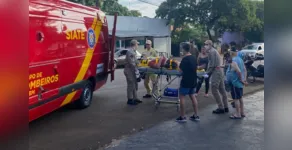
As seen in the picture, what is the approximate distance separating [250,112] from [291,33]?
22.9ft

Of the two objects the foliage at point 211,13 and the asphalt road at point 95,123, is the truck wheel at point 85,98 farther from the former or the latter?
the foliage at point 211,13

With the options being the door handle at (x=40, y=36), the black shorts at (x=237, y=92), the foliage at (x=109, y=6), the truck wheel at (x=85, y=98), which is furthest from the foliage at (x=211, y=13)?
the door handle at (x=40, y=36)

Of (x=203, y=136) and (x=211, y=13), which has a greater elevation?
(x=211, y=13)

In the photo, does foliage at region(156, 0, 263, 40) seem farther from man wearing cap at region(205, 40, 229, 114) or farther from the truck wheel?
man wearing cap at region(205, 40, 229, 114)

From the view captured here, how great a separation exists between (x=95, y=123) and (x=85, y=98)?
57.8 inches

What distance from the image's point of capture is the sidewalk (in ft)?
17.5

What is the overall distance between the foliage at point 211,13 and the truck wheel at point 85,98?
100.0 feet


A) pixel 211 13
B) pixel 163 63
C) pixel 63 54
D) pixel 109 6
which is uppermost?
pixel 109 6

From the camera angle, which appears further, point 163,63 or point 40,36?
point 163,63

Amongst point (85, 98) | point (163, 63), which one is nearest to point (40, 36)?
point (85, 98)

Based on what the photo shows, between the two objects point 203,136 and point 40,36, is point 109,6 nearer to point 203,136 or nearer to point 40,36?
point 40,36

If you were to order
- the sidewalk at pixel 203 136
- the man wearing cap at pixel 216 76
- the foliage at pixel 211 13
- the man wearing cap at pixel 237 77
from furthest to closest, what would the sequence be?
the foliage at pixel 211 13 < the man wearing cap at pixel 216 76 < the man wearing cap at pixel 237 77 < the sidewalk at pixel 203 136

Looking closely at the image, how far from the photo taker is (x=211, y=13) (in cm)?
3862

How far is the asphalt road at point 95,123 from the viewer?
5.62m
